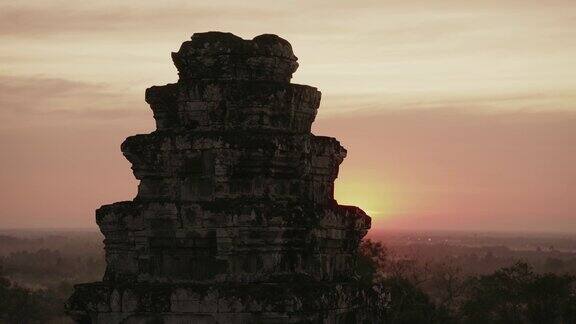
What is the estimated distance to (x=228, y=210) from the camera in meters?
9.28

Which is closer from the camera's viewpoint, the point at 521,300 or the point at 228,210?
the point at 228,210

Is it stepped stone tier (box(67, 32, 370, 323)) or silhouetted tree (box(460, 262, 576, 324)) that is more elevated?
stepped stone tier (box(67, 32, 370, 323))

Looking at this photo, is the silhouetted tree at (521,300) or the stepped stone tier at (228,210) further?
the silhouetted tree at (521,300)

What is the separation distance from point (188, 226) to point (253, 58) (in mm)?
1714

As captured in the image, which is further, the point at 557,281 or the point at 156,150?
the point at 557,281

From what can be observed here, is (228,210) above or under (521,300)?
above

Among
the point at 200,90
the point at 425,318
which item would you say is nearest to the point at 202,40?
the point at 200,90

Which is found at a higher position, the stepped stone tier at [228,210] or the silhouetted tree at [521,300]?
the stepped stone tier at [228,210]

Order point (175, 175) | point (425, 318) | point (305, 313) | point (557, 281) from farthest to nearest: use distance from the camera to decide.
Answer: point (557, 281) < point (425, 318) < point (175, 175) < point (305, 313)

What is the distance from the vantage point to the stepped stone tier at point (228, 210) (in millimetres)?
9219

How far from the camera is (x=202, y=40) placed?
32.4 ft

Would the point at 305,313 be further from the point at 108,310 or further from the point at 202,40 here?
the point at 202,40

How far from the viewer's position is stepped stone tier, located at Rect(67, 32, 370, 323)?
9.22 meters

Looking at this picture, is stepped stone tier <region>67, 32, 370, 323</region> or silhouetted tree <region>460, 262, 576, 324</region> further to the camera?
silhouetted tree <region>460, 262, 576, 324</region>
